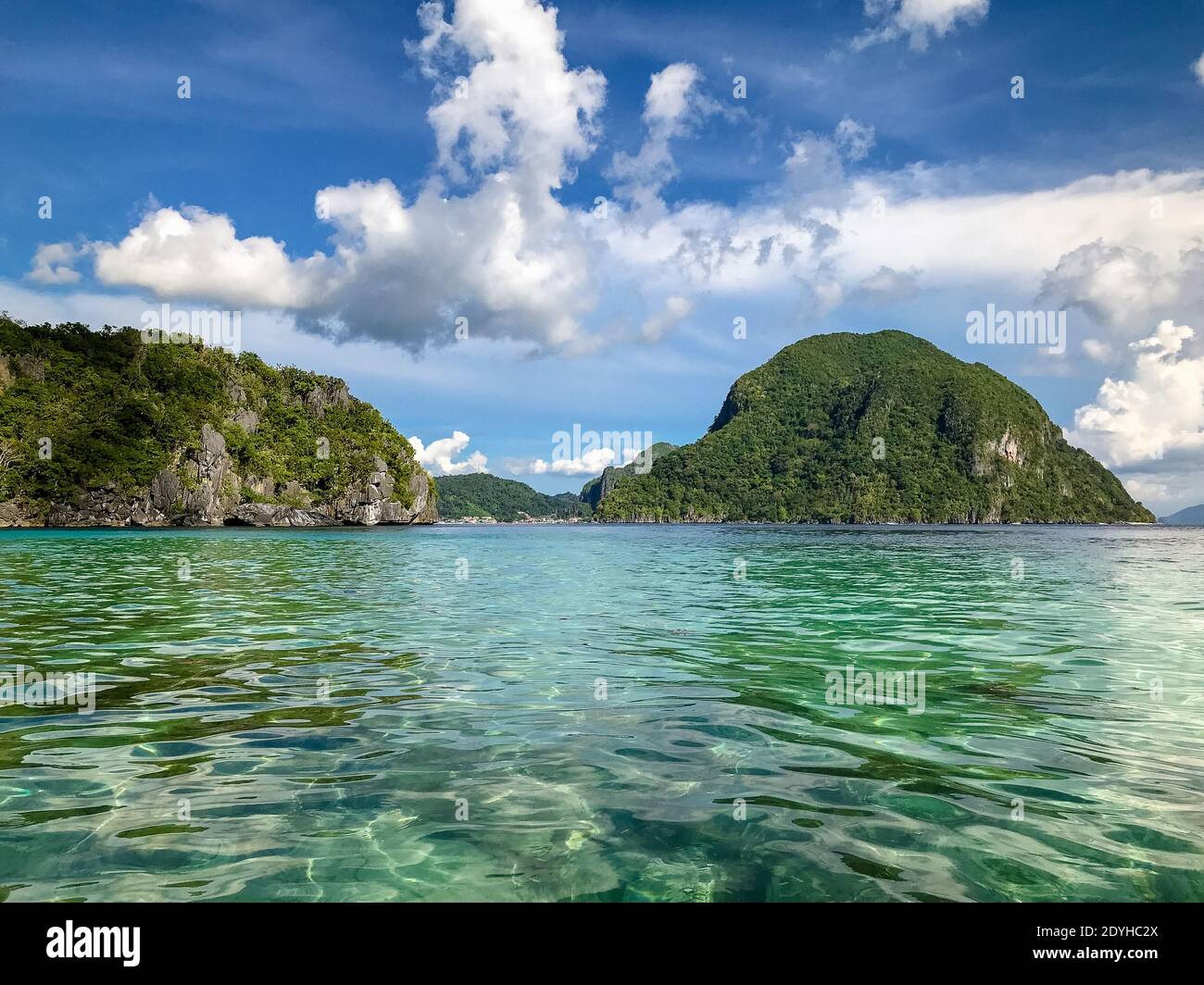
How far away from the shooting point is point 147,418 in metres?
136

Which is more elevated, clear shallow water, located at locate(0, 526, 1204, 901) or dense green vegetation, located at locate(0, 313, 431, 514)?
dense green vegetation, located at locate(0, 313, 431, 514)

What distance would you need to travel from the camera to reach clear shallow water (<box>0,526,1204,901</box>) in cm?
534

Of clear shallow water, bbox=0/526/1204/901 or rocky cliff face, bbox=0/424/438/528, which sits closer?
clear shallow water, bbox=0/526/1204/901

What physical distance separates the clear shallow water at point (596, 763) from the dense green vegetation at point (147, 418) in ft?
427

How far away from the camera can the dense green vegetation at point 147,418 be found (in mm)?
122688

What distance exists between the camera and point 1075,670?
1306 centimetres

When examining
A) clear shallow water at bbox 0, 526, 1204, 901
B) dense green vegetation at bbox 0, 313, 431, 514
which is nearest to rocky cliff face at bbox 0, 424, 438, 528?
dense green vegetation at bbox 0, 313, 431, 514

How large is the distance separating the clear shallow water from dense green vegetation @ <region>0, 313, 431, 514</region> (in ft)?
427

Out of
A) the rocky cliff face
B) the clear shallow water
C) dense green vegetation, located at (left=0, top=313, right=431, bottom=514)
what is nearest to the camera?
the clear shallow water

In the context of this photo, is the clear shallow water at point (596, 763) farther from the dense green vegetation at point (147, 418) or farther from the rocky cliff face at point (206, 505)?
the dense green vegetation at point (147, 418)

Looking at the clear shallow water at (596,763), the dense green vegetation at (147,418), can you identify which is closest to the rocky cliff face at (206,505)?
the dense green vegetation at (147,418)

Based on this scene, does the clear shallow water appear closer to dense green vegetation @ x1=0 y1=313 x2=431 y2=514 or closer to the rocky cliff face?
the rocky cliff face

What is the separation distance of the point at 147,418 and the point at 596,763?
156m

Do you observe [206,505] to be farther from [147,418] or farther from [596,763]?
[596,763]
